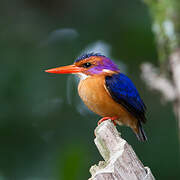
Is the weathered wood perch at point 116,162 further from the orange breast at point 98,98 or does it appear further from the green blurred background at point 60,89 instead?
the green blurred background at point 60,89

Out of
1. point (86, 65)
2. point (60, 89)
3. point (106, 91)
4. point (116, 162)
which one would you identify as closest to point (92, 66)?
point (86, 65)

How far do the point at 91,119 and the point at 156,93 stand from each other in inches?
36.1

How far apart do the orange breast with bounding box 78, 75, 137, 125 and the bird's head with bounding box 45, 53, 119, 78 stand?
0.38ft

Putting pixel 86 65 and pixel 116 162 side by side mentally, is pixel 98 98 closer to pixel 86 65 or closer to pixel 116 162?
pixel 86 65

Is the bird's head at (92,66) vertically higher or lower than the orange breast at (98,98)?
higher

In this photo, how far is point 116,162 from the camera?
2.34 metres

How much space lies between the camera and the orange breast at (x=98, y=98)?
3.78 metres

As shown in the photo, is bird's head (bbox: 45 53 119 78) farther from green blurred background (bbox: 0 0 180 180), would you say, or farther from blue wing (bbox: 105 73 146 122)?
green blurred background (bbox: 0 0 180 180)

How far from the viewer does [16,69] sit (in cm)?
532

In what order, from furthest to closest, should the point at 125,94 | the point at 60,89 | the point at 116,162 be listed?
the point at 60,89, the point at 125,94, the point at 116,162

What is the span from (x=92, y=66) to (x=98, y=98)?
1.33 feet

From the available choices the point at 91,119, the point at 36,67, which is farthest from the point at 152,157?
the point at 36,67

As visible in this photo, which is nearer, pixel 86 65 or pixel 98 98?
pixel 98 98

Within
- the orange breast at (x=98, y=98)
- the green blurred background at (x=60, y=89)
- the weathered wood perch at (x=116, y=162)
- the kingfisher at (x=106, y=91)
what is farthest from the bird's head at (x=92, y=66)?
the weathered wood perch at (x=116, y=162)
